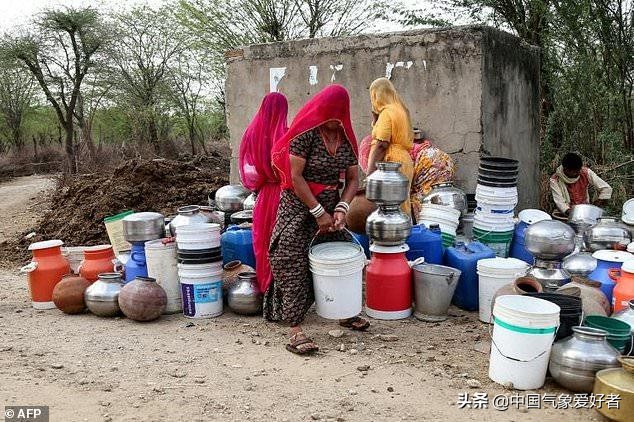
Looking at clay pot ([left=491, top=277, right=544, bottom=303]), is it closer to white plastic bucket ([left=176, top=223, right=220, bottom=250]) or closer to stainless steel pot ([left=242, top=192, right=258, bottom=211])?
white plastic bucket ([left=176, top=223, right=220, bottom=250])

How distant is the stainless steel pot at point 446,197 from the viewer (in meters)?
5.57

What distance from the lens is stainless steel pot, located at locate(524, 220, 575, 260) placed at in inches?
166

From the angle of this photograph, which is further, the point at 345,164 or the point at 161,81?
the point at 161,81

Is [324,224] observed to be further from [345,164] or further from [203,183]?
[203,183]

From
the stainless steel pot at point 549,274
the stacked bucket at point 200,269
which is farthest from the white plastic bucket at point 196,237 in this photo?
the stainless steel pot at point 549,274

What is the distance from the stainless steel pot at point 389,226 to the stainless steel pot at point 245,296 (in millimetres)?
1059

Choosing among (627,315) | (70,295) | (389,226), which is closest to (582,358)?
(627,315)

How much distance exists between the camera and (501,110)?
21.8 ft

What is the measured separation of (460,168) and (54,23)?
1713 centimetres

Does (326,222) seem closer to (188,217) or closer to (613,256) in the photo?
(188,217)

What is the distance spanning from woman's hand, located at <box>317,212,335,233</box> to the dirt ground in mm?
840

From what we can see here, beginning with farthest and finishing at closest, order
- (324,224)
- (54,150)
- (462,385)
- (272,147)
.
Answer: (54,150) → (272,147) → (324,224) → (462,385)

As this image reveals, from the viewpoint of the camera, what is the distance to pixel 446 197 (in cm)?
558

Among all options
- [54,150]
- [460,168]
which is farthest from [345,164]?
[54,150]
